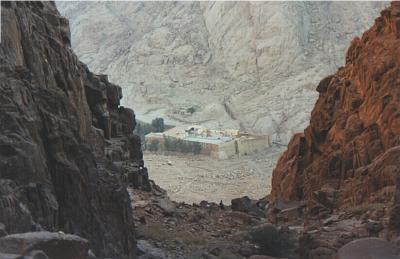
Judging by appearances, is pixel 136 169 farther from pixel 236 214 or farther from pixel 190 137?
pixel 190 137

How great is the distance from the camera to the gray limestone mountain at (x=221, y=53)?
101 m

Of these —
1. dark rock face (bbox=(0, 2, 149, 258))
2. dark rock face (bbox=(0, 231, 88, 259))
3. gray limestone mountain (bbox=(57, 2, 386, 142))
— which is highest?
gray limestone mountain (bbox=(57, 2, 386, 142))

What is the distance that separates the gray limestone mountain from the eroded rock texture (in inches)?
2559

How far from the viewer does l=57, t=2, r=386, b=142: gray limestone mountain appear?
10125 centimetres

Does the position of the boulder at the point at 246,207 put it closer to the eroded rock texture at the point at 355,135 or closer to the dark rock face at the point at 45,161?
the eroded rock texture at the point at 355,135

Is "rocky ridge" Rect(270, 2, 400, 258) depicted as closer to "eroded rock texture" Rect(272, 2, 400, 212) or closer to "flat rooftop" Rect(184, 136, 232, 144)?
"eroded rock texture" Rect(272, 2, 400, 212)

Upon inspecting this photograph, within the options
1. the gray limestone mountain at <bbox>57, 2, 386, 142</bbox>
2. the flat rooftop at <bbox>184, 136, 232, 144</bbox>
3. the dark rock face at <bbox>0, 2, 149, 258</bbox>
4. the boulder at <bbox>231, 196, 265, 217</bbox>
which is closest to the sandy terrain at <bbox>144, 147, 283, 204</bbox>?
the flat rooftop at <bbox>184, 136, 232, 144</bbox>

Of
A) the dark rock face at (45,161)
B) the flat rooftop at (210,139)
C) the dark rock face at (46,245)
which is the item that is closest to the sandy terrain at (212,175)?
the flat rooftop at (210,139)

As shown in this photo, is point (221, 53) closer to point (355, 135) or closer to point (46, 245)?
point (355, 135)

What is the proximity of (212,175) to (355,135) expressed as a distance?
4490 centimetres

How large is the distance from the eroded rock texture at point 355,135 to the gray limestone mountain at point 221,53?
65.0 meters

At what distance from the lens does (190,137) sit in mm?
79438

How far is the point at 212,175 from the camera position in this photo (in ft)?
226

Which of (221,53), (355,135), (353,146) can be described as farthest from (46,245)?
(221,53)
